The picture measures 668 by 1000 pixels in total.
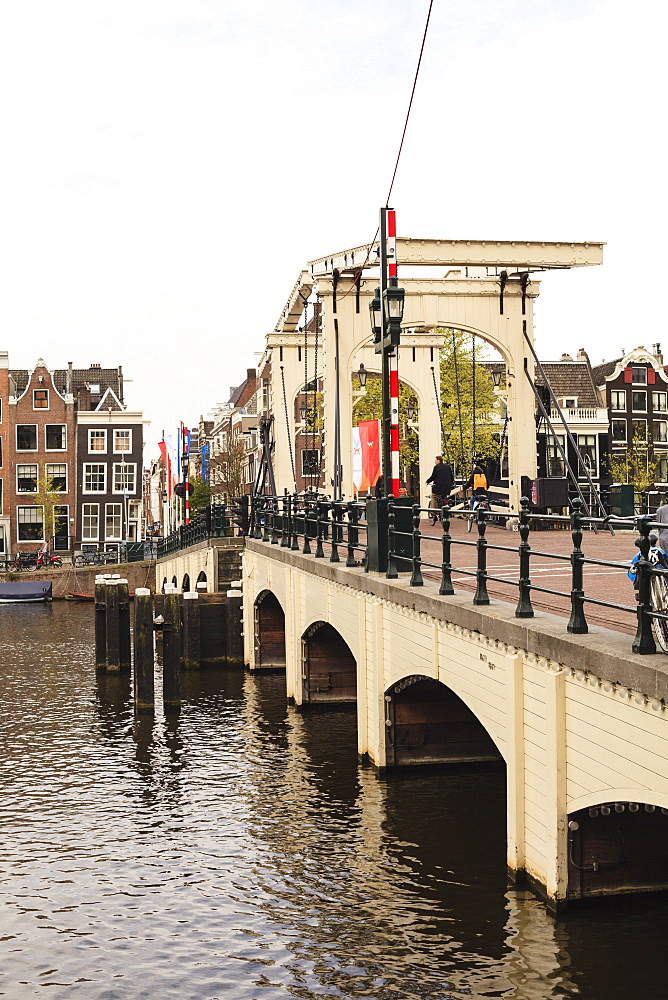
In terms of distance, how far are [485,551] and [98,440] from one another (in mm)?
59736

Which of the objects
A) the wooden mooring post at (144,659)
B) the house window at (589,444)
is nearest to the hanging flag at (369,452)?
the wooden mooring post at (144,659)

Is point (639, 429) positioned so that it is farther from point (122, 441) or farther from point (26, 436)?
point (26, 436)

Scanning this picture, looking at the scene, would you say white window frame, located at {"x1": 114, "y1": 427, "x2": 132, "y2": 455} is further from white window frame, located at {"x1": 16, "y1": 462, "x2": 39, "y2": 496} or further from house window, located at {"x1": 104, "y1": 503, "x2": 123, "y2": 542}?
white window frame, located at {"x1": 16, "y1": 462, "x2": 39, "y2": 496}

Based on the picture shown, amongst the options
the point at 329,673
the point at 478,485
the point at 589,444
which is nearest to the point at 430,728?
the point at 329,673

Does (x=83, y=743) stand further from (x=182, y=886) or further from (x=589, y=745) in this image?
(x=589, y=745)

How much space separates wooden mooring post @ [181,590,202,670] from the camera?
89.0 ft

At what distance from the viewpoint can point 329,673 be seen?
21.1 metres

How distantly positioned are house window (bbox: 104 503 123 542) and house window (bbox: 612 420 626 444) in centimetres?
2978

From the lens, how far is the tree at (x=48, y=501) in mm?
65250

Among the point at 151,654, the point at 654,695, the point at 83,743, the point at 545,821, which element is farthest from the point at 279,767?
the point at 654,695

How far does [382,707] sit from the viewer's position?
14.2 meters

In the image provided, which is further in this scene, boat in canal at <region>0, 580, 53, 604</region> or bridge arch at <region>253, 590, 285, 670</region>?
boat in canal at <region>0, 580, 53, 604</region>

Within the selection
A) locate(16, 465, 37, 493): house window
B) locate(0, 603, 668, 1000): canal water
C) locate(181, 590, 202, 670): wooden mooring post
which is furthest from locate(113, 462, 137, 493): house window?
locate(0, 603, 668, 1000): canal water

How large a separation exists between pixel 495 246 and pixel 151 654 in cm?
1026
